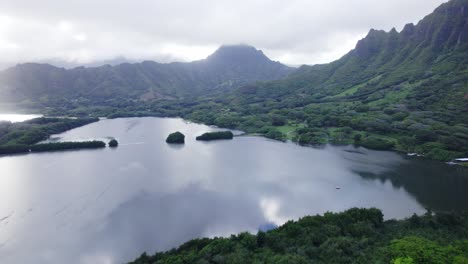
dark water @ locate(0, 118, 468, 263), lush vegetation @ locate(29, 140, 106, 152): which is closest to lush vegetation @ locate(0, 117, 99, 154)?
lush vegetation @ locate(29, 140, 106, 152)

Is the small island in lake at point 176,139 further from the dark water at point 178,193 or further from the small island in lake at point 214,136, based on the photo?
the dark water at point 178,193

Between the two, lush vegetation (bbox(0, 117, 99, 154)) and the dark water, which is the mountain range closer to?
the dark water

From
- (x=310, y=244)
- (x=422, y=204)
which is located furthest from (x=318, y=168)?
(x=310, y=244)

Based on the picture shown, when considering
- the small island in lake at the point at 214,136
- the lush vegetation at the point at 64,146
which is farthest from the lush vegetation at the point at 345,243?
Answer: the small island in lake at the point at 214,136

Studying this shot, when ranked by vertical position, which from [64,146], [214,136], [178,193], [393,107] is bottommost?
[178,193]

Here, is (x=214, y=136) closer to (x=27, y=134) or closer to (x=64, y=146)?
(x=64, y=146)

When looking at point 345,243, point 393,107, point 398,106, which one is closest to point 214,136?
point 393,107

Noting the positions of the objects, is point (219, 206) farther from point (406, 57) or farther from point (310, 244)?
point (406, 57)
